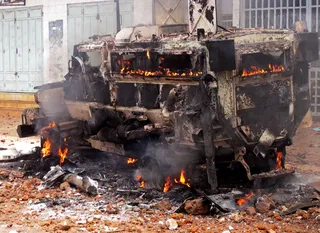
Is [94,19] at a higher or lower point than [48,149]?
higher

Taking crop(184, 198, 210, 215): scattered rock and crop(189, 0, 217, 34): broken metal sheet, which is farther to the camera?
crop(189, 0, 217, 34): broken metal sheet

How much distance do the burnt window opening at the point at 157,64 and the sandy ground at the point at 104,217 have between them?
1.91m

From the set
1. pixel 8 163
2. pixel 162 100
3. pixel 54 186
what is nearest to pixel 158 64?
pixel 162 100

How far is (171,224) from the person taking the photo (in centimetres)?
664

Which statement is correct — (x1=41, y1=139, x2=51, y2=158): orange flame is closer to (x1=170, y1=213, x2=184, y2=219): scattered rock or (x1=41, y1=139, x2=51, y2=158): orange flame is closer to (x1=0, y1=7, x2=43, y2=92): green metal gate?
(x1=170, y1=213, x2=184, y2=219): scattered rock

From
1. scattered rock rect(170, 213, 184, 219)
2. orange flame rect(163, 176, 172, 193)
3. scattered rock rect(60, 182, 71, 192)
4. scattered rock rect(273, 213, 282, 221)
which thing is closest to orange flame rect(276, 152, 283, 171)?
orange flame rect(163, 176, 172, 193)

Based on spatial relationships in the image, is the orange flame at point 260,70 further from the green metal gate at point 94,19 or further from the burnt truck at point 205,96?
the green metal gate at point 94,19

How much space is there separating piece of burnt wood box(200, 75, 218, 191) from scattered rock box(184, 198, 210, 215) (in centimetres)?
55

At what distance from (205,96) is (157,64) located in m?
1.18

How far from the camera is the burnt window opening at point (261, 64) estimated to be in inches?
307

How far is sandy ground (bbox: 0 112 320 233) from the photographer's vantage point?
21.4ft

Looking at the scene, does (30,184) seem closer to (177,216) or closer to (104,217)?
(104,217)

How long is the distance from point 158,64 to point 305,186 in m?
2.84

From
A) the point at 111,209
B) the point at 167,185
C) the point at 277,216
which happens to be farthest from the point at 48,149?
the point at 277,216
